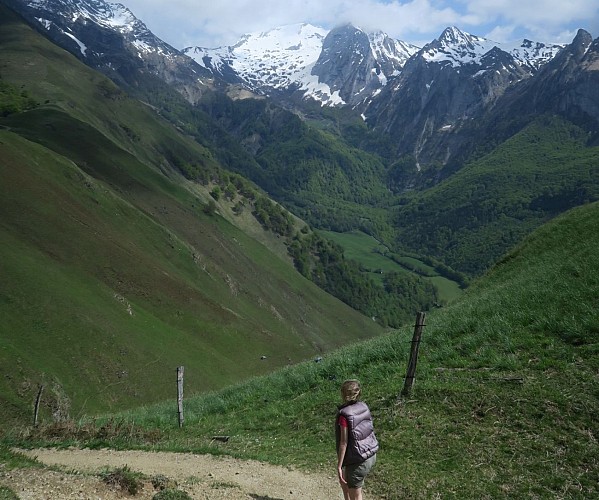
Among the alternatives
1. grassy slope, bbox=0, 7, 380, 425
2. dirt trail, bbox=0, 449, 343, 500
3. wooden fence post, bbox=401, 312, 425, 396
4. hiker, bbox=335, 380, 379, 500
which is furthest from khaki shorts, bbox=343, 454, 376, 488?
grassy slope, bbox=0, 7, 380, 425

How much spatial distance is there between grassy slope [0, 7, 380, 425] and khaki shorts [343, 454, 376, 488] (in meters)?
39.4

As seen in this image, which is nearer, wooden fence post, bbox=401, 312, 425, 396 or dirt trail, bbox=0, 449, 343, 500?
dirt trail, bbox=0, 449, 343, 500

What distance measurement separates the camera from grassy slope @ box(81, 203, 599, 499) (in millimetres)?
12562

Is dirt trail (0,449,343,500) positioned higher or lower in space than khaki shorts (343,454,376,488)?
lower

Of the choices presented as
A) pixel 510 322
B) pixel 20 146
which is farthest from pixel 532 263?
pixel 20 146

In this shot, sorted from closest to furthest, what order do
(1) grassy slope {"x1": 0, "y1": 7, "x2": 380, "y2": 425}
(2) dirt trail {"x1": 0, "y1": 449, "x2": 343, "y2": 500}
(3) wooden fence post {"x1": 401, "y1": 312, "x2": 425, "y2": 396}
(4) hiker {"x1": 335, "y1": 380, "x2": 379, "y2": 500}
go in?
(4) hiker {"x1": 335, "y1": 380, "x2": 379, "y2": 500} < (2) dirt trail {"x1": 0, "y1": 449, "x2": 343, "y2": 500} < (3) wooden fence post {"x1": 401, "y1": 312, "x2": 425, "y2": 396} < (1) grassy slope {"x1": 0, "y1": 7, "x2": 380, "y2": 425}

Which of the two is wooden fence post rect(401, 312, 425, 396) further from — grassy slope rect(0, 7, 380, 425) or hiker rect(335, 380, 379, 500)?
grassy slope rect(0, 7, 380, 425)

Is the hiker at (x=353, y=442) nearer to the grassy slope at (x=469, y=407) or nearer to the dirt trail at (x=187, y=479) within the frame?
the grassy slope at (x=469, y=407)

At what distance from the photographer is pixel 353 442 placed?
34.7ft

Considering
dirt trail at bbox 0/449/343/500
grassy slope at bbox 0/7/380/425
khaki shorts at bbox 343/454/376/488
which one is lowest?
grassy slope at bbox 0/7/380/425

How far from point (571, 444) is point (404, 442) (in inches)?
183

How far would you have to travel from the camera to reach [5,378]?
145ft

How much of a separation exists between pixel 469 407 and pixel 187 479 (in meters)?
9.15

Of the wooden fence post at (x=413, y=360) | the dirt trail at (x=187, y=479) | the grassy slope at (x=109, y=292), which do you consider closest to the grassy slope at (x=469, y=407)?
the wooden fence post at (x=413, y=360)
